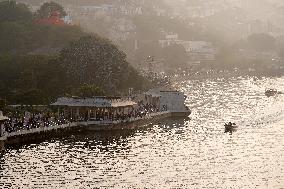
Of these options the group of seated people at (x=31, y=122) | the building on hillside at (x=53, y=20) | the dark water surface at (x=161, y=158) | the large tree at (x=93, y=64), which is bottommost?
the dark water surface at (x=161, y=158)

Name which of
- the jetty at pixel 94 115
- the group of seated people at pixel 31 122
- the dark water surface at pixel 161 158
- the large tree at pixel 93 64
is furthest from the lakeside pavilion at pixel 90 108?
the large tree at pixel 93 64

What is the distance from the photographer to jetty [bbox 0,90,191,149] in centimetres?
7056

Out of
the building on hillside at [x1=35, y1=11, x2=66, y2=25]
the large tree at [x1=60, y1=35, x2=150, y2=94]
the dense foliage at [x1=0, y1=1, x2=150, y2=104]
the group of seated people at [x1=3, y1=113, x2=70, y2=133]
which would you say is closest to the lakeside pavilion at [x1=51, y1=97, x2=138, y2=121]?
Result: the group of seated people at [x1=3, y1=113, x2=70, y2=133]

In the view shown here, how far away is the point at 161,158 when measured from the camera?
63469 mm

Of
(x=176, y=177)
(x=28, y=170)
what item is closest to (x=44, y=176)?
(x=28, y=170)

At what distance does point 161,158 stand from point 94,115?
22039 mm

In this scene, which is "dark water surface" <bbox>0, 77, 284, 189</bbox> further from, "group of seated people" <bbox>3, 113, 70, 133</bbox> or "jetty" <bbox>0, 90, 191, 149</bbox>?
"group of seated people" <bbox>3, 113, 70, 133</bbox>

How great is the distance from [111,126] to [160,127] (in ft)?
23.0

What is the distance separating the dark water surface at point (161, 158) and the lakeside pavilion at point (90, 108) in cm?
480

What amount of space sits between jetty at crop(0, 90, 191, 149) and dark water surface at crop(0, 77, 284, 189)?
2.15 meters

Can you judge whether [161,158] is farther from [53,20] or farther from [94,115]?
[53,20]

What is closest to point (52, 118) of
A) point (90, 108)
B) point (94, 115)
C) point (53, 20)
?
point (94, 115)

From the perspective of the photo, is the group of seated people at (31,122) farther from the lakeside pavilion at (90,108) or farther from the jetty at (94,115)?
the lakeside pavilion at (90,108)

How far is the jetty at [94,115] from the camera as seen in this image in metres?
70.6
